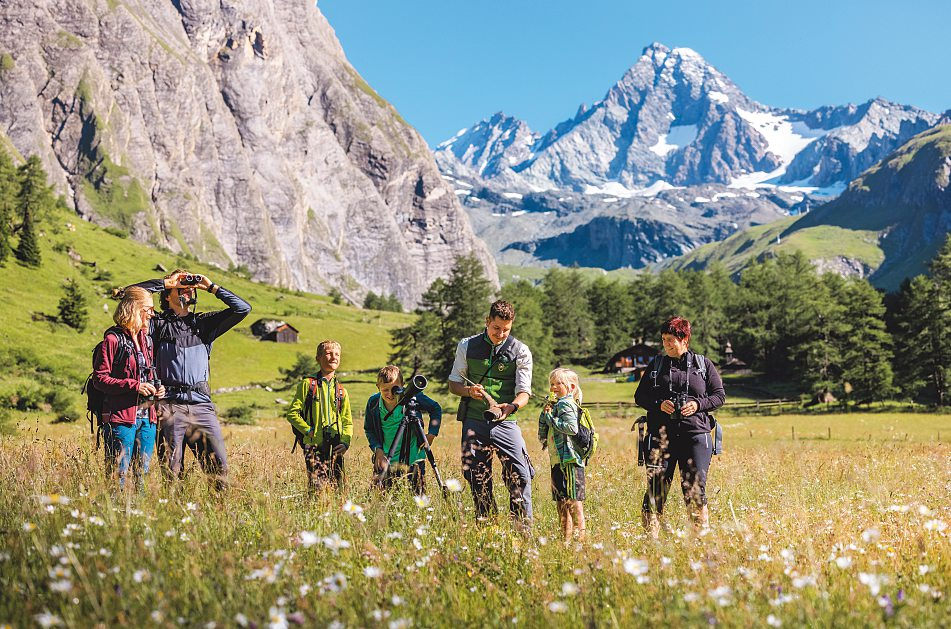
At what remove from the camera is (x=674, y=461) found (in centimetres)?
745

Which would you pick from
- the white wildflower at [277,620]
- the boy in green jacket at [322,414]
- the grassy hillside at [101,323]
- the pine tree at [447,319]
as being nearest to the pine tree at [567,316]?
the grassy hillside at [101,323]

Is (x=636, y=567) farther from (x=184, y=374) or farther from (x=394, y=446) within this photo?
(x=184, y=374)

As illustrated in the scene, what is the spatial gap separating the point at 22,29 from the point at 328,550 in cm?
20310

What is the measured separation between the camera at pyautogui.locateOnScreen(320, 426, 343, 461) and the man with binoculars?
1234 millimetres

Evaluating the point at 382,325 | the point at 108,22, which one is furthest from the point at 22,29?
the point at 382,325

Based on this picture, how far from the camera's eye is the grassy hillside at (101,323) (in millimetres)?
42469

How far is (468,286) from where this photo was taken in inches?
2419

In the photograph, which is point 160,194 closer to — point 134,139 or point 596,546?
point 134,139

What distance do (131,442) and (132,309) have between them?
1.44 m

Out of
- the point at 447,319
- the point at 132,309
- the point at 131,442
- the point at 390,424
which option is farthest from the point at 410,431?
the point at 447,319

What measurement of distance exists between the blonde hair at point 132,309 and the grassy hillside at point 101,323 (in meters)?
29.0

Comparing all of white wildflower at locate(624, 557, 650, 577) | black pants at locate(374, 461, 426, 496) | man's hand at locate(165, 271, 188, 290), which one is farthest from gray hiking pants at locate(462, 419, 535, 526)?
man's hand at locate(165, 271, 188, 290)

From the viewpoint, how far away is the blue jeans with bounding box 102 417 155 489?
6.65 m

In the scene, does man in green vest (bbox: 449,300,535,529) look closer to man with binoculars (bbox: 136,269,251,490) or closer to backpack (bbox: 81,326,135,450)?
man with binoculars (bbox: 136,269,251,490)
